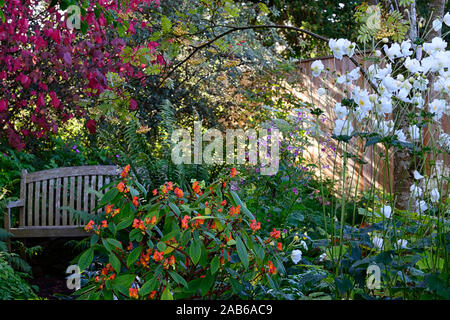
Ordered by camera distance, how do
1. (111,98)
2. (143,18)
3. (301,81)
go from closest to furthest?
(111,98) → (143,18) → (301,81)

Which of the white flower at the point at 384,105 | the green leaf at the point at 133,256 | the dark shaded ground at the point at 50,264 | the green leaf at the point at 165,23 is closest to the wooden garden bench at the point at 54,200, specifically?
the dark shaded ground at the point at 50,264

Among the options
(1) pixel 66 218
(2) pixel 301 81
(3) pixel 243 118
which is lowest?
(1) pixel 66 218

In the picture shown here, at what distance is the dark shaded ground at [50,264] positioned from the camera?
156 inches

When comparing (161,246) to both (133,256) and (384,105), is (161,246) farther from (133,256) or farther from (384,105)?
(384,105)

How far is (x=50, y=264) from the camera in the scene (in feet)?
14.2

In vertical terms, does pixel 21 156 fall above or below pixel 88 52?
below

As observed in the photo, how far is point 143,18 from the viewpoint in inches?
227

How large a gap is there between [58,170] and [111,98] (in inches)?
71.5

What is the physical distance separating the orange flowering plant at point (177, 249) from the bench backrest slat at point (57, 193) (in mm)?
2612

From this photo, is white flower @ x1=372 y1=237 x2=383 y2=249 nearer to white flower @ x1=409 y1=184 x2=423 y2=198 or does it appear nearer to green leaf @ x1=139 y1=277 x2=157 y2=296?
white flower @ x1=409 y1=184 x2=423 y2=198

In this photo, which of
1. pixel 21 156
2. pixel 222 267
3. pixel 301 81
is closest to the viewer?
pixel 222 267

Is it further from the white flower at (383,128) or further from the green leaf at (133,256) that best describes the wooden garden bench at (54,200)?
the white flower at (383,128)

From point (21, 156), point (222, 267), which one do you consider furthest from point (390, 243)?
point (21, 156)
